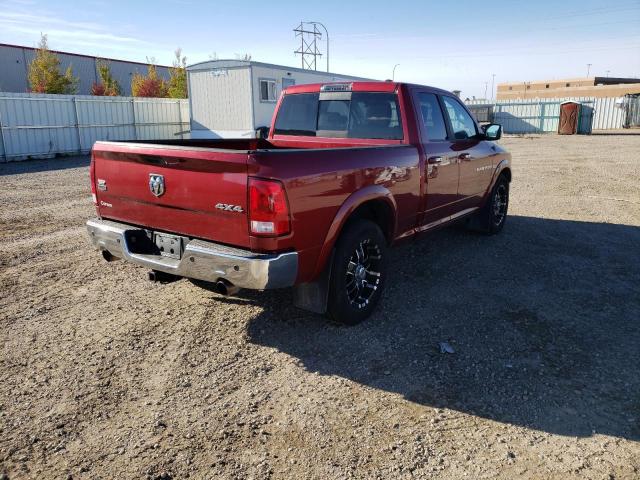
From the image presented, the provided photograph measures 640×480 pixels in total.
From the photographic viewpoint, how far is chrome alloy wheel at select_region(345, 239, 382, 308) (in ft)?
13.5

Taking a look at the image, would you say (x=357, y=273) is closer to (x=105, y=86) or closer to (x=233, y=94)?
(x=233, y=94)

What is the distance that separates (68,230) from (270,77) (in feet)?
45.1

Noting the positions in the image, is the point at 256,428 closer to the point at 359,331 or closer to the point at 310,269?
the point at 310,269

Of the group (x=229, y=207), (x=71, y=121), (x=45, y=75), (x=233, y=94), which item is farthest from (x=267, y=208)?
(x=45, y=75)

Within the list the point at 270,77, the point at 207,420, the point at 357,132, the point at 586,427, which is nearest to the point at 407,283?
Result: the point at 357,132

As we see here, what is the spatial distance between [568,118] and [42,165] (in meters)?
28.2

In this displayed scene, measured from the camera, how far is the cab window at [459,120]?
5.62 metres

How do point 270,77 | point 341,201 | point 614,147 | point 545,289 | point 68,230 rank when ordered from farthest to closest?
point 614,147 < point 270,77 < point 68,230 < point 545,289 < point 341,201

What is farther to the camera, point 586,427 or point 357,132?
point 357,132

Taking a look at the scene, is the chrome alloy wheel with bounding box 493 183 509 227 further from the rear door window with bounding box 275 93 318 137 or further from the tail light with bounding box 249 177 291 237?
the tail light with bounding box 249 177 291 237

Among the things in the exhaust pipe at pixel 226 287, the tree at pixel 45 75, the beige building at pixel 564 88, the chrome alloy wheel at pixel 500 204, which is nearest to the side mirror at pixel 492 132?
the chrome alloy wheel at pixel 500 204

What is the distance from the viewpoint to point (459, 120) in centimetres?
586

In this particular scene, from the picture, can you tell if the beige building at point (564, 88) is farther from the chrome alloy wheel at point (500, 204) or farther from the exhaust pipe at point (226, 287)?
the exhaust pipe at point (226, 287)

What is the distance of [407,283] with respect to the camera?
5.20 meters
